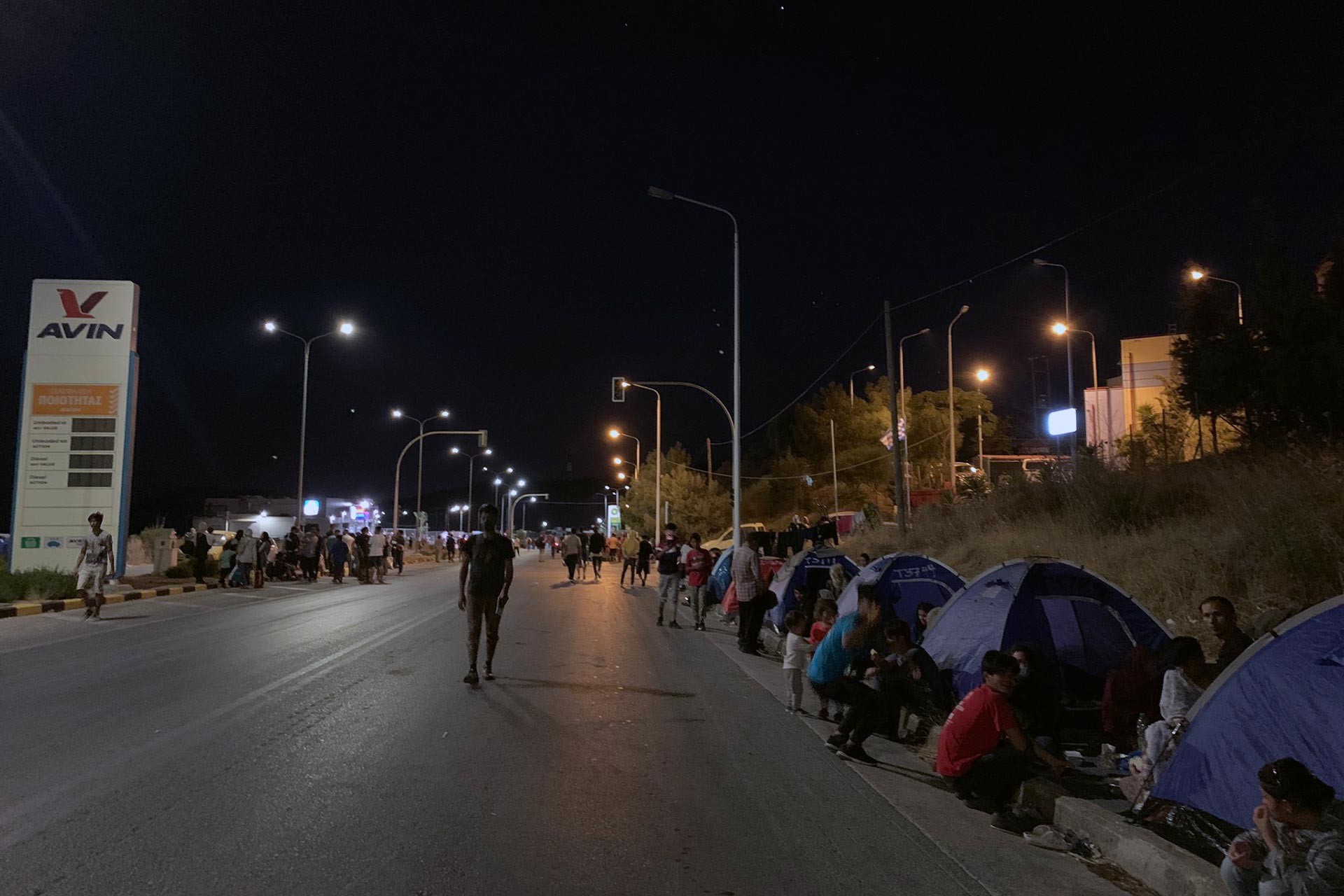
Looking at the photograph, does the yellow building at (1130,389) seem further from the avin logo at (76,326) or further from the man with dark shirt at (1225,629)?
the man with dark shirt at (1225,629)

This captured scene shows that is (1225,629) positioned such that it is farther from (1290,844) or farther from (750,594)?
(750,594)

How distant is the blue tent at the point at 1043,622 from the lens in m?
8.85

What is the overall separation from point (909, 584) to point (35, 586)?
17625mm

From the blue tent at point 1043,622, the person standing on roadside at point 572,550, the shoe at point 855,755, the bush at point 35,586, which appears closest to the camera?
the shoe at point 855,755

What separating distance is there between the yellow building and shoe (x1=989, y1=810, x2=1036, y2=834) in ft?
142

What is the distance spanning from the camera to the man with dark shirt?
698 cm

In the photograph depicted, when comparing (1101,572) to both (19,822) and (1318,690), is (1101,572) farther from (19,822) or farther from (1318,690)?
(19,822)

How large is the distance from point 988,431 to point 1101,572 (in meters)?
65.5

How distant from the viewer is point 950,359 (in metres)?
37.8

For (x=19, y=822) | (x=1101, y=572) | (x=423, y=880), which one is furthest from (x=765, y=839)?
(x=1101, y=572)

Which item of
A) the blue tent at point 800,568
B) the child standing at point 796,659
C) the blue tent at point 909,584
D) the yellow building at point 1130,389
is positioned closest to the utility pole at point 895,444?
the blue tent at point 800,568

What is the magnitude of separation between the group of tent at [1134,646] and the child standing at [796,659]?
49.0 inches

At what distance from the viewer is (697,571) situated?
19.3m

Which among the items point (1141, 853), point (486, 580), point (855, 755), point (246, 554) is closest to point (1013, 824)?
point (1141, 853)
